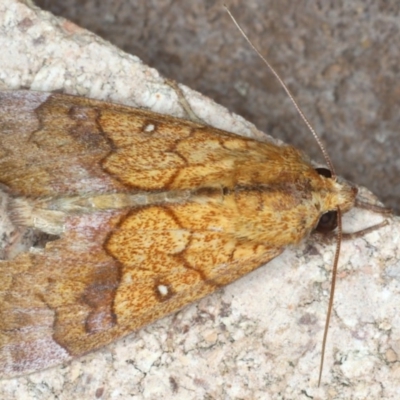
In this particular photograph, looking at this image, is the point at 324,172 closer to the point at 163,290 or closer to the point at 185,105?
the point at 185,105

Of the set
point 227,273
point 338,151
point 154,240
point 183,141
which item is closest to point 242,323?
point 227,273

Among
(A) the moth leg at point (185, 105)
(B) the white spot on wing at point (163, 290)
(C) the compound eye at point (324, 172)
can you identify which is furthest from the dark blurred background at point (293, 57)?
(B) the white spot on wing at point (163, 290)

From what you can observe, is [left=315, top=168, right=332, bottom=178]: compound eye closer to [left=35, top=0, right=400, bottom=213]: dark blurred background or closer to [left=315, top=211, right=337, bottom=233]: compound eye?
[left=315, top=211, right=337, bottom=233]: compound eye

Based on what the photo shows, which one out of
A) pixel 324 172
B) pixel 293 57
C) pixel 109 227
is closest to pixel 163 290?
pixel 109 227

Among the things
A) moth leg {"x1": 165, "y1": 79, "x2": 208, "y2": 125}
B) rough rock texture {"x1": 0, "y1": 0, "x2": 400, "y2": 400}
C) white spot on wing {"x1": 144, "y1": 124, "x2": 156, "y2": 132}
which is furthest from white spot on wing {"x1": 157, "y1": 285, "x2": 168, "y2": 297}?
moth leg {"x1": 165, "y1": 79, "x2": 208, "y2": 125}

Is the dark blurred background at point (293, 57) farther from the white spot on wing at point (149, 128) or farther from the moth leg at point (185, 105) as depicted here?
the white spot on wing at point (149, 128)

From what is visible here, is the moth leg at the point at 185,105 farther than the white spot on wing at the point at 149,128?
Yes

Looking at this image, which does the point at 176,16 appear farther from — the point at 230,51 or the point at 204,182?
the point at 204,182
